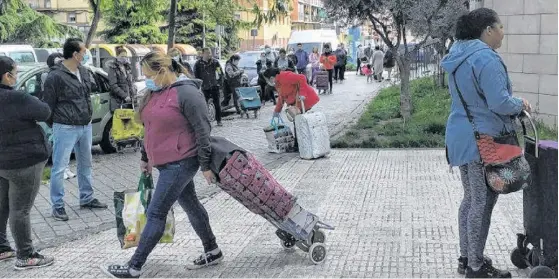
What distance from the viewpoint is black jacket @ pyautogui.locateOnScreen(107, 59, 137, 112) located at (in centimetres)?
1164

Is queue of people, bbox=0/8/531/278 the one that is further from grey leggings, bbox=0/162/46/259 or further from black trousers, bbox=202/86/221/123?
black trousers, bbox=202/86/221/123

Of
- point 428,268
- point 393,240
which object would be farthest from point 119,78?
point 428,268

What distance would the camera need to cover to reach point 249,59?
2511 centimetres

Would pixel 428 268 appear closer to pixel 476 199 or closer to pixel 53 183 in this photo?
pixel 476 199

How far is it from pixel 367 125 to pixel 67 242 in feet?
29.0

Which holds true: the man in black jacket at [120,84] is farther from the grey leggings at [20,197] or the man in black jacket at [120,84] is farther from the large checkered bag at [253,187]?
the large checkered bag at [253,187]

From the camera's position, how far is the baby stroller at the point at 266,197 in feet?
16.3

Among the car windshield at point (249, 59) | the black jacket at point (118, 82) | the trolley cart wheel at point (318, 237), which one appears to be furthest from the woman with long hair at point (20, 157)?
the car windshield at point (249, 59)

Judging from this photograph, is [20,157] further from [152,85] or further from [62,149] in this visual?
[62,149]

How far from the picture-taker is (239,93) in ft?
57.7

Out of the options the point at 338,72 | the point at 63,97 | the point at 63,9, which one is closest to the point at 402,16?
the point at 63,97

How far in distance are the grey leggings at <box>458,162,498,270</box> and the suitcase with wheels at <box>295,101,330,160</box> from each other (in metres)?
5.94

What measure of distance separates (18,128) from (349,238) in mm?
2832

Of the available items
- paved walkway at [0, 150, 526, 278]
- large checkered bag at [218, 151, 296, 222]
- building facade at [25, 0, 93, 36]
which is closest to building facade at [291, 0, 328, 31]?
building facade at [25, 0, 93, 36]
